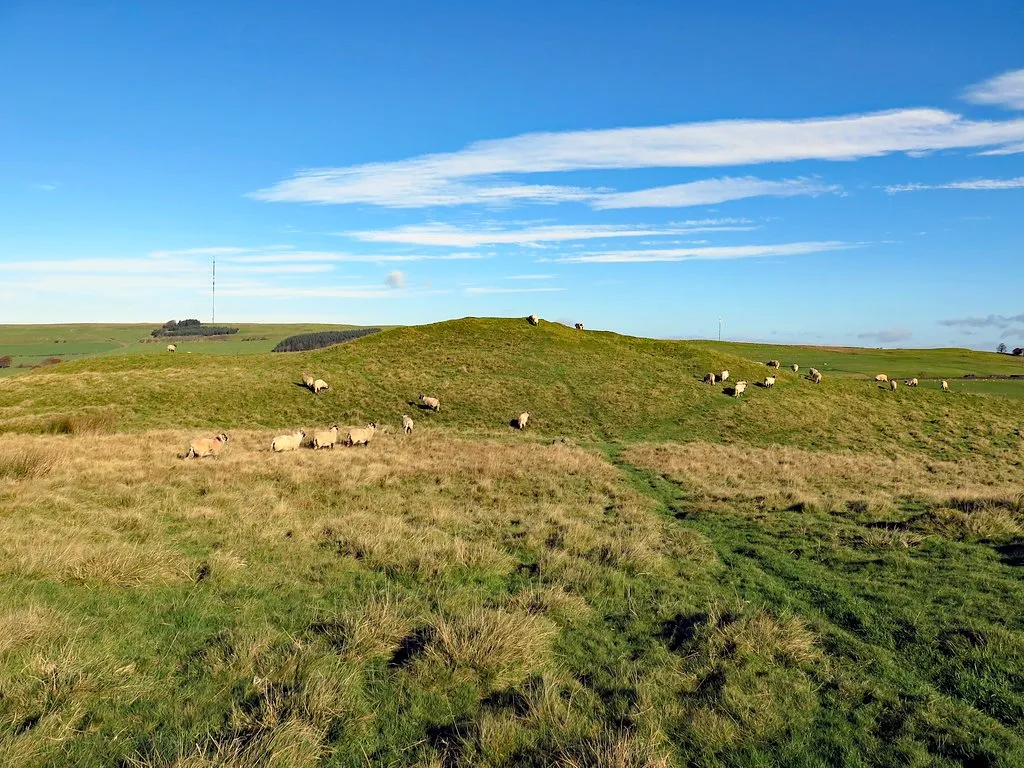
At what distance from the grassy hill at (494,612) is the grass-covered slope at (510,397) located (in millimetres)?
12799

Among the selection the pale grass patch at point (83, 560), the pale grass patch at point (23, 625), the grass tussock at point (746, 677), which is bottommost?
the grass tussock at point (746, 677)

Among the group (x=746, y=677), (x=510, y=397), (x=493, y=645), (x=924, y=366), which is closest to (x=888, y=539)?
(x=746, y=677)

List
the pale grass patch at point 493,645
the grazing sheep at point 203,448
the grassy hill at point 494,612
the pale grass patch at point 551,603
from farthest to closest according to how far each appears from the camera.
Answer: the grazing sheep at point 203,448
the pale grass patch at point 551,603
the pale grass patch at point 493,645
the grassy hill at point 494,612

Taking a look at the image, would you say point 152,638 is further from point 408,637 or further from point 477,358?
point 477,358

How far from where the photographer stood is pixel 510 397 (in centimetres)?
4175

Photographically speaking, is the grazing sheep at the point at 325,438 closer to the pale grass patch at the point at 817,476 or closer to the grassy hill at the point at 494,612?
the grassy hill at the point at 494,612

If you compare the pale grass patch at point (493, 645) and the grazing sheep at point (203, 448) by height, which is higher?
the pale grass patch at point (493, 645)

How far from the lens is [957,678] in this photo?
674 centimetres

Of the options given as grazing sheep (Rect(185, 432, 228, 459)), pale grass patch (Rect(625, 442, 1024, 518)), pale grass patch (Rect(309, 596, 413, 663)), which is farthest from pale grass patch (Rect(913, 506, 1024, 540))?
grazing sheep (Rect(185, 432, 228, 459))

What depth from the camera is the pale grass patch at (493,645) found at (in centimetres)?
678

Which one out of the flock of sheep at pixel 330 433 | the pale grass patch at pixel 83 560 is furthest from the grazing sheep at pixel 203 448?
the pale grass patch at pixel 83 560

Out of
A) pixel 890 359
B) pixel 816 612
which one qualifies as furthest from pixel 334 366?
pixel 890 359

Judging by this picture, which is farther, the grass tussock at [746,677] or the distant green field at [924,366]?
the distant green field at [924,366]

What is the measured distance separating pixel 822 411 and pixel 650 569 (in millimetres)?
36492
